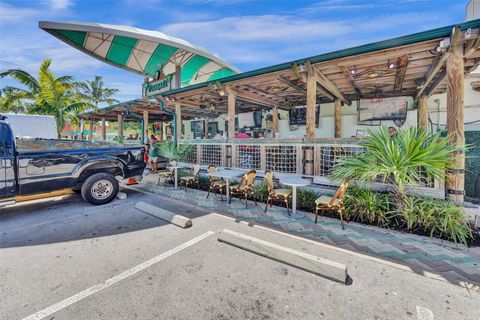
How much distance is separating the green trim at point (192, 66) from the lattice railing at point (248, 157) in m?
7.39

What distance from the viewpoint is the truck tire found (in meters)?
5.12

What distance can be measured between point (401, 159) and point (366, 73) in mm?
3880

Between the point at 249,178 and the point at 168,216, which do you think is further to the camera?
the point at 249,178

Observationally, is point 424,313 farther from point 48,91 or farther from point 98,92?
point 98,92

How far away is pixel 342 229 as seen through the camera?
380cm

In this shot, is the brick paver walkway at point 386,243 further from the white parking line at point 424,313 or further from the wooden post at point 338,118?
the wooden post at point 338,118

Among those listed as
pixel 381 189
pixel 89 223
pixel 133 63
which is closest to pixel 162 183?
pixel 89 223

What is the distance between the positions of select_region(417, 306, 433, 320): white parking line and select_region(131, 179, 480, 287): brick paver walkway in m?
0.72

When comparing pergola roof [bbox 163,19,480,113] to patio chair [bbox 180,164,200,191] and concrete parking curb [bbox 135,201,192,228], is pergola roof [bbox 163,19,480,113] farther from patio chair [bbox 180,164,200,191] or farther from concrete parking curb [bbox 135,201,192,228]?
concrete parking curb [bbox 135,201,192,228]

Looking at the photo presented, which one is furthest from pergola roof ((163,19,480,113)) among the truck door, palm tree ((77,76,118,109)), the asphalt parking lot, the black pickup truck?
palm tree ((77,76,118,109))

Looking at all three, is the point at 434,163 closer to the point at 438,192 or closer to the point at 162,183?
the point at 438,192

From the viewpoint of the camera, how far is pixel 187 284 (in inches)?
92.3

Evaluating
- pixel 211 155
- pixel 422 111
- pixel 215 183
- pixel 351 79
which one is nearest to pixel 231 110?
pixel 211 155

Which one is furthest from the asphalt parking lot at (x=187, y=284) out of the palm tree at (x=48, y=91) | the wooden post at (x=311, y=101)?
the palm tree at (x=48, y=91)
